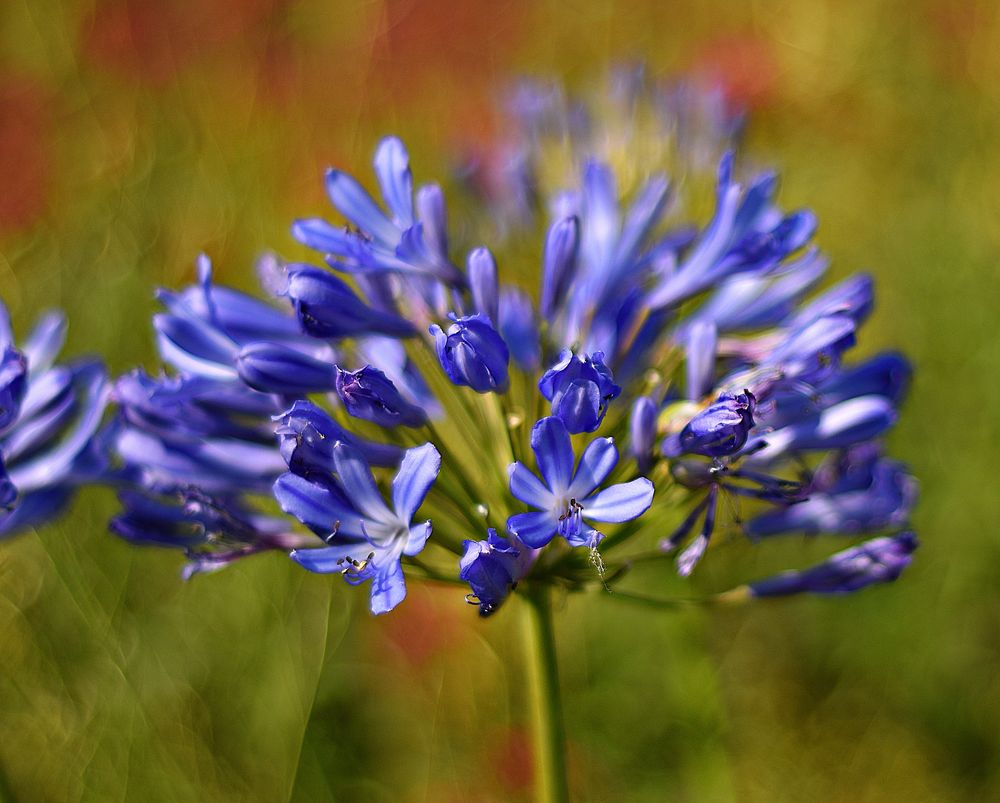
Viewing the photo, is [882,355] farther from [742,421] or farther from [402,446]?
[402,446]

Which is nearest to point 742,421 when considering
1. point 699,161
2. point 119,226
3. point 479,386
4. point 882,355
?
point 479,386

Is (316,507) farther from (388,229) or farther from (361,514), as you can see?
(388,229)

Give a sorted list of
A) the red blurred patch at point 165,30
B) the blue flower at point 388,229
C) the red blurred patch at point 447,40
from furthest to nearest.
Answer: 1. the red blurred patch at point 447,40
2. the red blurred patch at point 165,30
3. the blue flower at point 388,229

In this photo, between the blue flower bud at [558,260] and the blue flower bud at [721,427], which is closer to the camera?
the blue flower bud at [721,427]

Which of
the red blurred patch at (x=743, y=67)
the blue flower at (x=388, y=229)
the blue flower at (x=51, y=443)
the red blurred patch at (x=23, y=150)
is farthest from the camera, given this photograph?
the red blurred patch at (x=23, y=150)

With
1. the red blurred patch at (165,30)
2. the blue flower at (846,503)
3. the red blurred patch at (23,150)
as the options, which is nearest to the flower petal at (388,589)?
the blue flower at (846,503)

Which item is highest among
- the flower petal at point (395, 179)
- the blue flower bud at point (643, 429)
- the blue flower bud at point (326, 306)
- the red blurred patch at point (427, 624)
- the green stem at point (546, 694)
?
the flower petal at point (395, 179)

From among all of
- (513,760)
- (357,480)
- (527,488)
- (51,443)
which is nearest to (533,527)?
(527,488)

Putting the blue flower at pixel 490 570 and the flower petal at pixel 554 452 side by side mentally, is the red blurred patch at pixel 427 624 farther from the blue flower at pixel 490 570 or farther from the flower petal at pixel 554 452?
the flower petal at pixel 554 452
